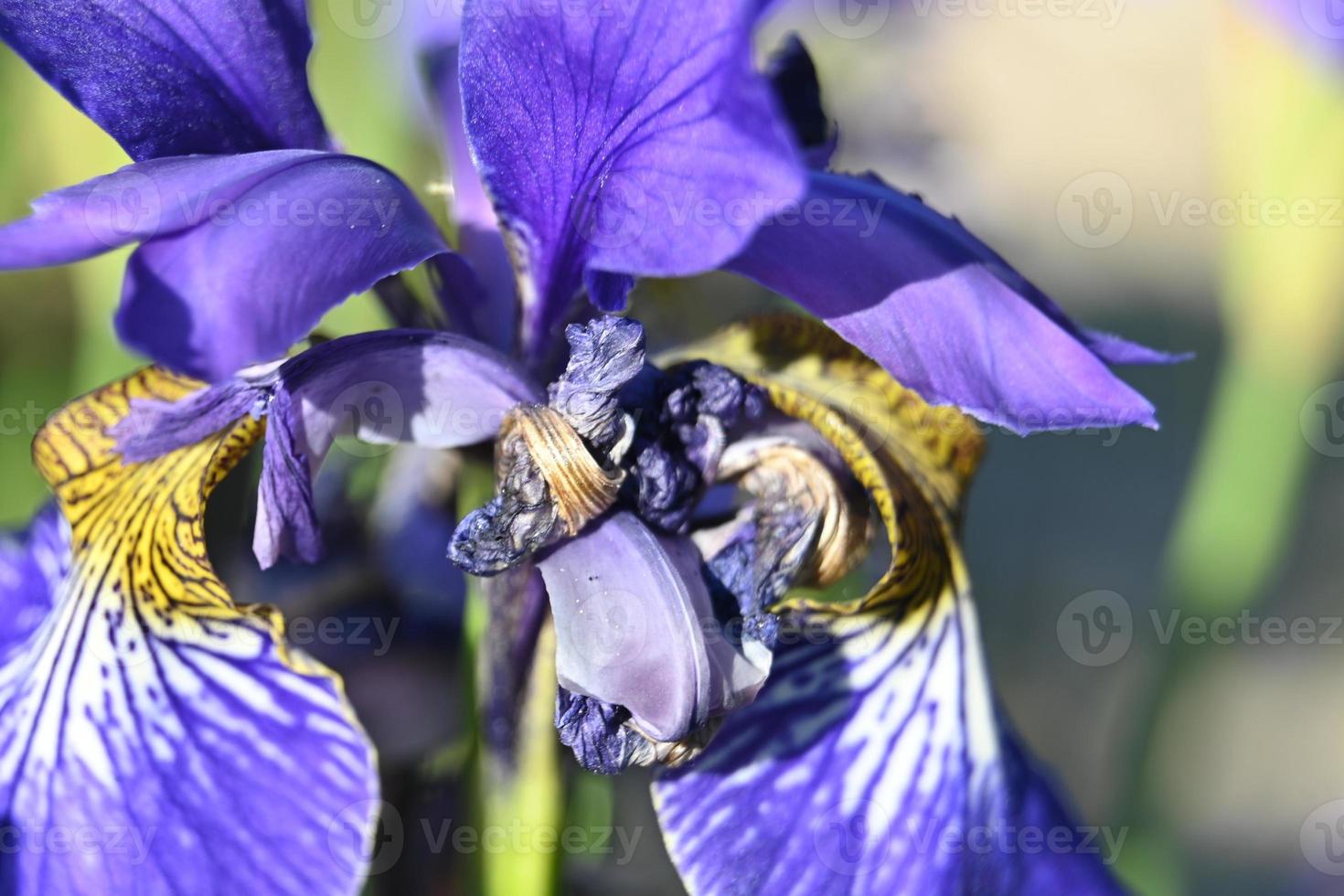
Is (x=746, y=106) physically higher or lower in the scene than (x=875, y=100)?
higher

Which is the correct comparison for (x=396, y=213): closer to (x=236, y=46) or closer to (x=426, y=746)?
(x=236, y=46)

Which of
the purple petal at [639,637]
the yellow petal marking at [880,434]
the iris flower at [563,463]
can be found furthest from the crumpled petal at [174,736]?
the yellow petal marking at [880,434]

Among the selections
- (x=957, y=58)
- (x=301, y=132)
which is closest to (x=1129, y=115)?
(x=957, y=58)

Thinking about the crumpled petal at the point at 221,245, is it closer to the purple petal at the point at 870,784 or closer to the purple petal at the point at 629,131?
the purple petal at the point at 629,131

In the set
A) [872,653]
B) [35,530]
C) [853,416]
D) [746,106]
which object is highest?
[746,106]

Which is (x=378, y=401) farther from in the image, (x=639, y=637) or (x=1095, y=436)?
(x=1095, y=436)

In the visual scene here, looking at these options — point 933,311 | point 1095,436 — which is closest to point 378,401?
point 933,311

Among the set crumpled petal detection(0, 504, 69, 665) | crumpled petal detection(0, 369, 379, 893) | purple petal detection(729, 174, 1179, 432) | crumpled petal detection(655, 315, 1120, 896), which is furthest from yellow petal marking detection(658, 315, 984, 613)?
crumpled petal detection(0, 504, 69, 665)
